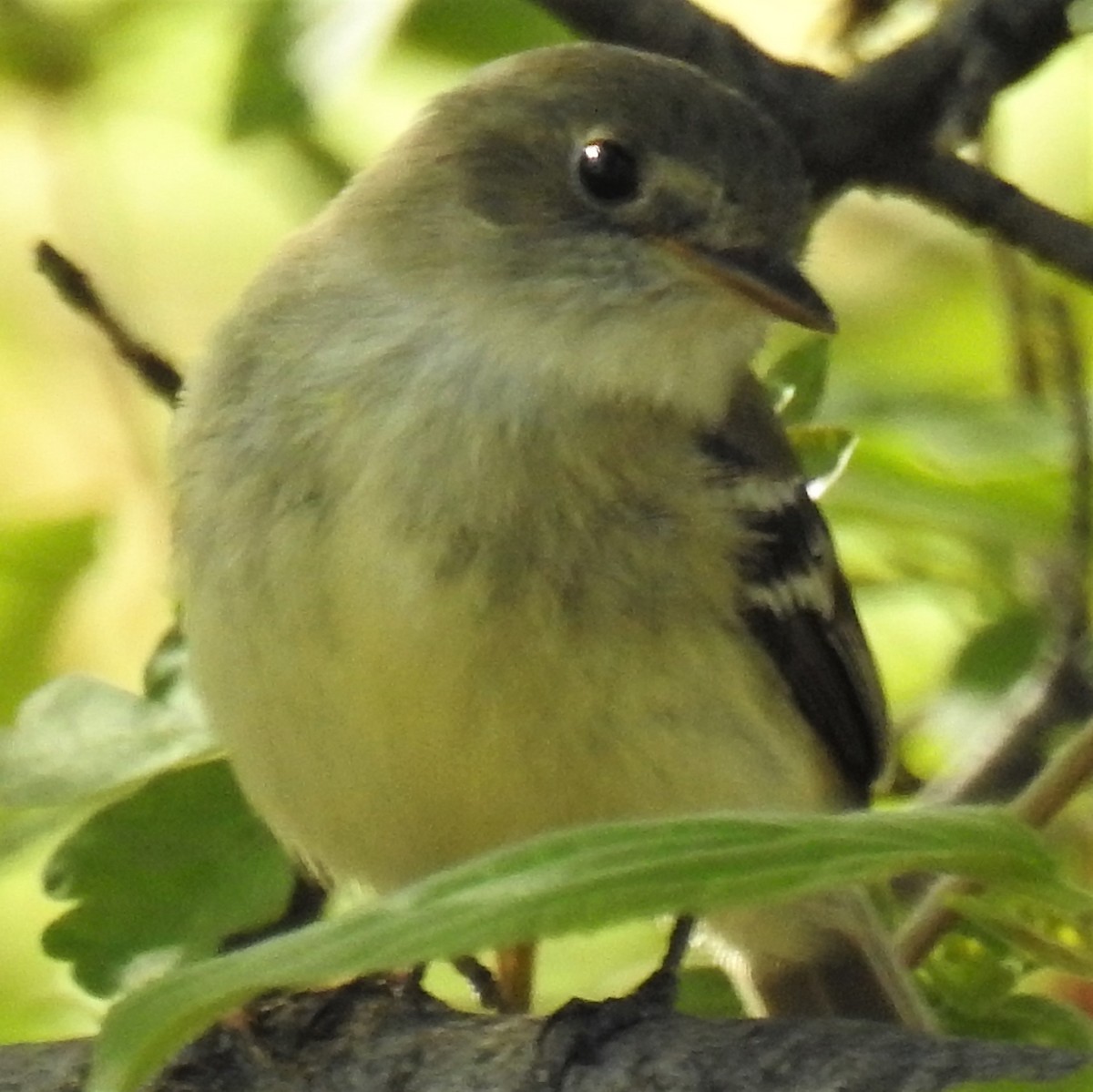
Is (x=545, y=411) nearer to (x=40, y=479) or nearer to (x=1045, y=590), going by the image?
(x=1045, y=590)

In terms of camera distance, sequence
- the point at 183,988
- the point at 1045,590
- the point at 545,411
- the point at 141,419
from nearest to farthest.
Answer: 1. the point at 183,988
2. the point at 545,411
3. the point at 1045,590
4. the point at 141,419

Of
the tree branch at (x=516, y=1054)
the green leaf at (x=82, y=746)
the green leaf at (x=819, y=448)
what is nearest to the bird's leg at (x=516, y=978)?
the tree branch at (x=516, y=1054)

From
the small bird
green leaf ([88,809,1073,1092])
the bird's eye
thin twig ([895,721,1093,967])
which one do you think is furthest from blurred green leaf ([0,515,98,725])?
green leaf ([88,809,1073,1092])

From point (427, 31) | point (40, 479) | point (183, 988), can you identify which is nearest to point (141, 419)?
point (40, 479)

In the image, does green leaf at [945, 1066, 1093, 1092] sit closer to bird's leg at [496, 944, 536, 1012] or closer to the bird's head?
bird's leg at [496, 944, 536, 1012]

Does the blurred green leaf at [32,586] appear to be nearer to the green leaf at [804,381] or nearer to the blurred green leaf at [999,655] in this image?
the green leaf at [804,381]
